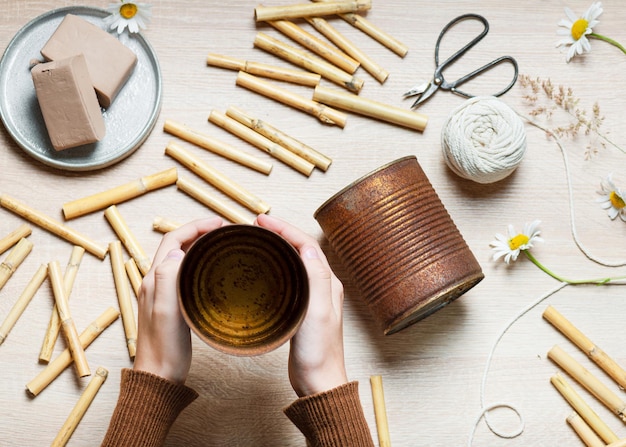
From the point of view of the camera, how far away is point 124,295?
36.0 inches

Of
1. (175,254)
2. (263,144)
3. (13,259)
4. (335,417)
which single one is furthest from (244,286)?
(13,259)

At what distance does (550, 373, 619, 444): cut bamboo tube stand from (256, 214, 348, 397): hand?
1.18 ft

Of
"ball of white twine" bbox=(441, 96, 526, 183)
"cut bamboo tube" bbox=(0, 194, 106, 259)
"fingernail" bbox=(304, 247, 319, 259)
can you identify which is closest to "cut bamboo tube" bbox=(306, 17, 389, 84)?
"ball of white twine" bbox=(441, 96, 526, 183)

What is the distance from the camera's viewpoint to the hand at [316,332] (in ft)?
2.43

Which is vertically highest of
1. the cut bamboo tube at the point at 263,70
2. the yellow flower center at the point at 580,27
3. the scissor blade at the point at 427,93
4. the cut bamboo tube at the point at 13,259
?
the cut bamboo tube at the point at 263,70

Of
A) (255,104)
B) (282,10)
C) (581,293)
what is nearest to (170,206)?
(255,104)

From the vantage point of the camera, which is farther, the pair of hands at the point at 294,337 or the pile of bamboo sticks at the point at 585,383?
the pile of bamboo sticks at the point at 585,383

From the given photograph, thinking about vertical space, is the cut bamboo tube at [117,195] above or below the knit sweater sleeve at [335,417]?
above

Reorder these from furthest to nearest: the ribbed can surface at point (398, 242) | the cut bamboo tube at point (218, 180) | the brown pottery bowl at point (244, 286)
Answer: the cut bamboo tube at point (218, 180) < the ribbed can surface at point (398, 242) < the brown pottery bowl at point (244, 286)

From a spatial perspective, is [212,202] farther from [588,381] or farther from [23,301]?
[588,381]

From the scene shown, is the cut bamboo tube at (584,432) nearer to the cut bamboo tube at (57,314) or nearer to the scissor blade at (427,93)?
the scissor blade at (427,93)

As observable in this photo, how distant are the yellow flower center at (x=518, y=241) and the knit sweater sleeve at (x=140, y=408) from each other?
0.50 metres

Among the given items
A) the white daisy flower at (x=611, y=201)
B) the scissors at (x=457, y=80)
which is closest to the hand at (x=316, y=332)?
the scissors at (x=457, y=80)

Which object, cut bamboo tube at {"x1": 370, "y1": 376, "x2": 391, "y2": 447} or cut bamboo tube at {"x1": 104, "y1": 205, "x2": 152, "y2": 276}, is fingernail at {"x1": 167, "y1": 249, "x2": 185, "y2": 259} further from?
cut bamboo tube at {"x1": 370, "y1": 376, "x2": 391, "y2": 447}
